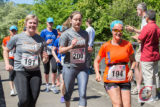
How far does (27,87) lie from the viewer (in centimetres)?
500

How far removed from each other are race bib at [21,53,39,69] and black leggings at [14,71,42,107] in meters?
0.13

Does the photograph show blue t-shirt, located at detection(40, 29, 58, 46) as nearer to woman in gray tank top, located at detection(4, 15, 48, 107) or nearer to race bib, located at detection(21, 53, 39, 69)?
woman in gray tank top, located at detection(4, 15, 48, 107)

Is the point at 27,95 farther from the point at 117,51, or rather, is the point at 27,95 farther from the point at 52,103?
the point at 52,103

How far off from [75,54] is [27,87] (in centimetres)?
113

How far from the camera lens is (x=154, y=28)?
258 inches

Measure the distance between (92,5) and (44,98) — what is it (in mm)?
19062

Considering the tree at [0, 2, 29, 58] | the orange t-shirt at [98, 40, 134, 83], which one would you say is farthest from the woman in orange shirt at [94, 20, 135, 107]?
the tree at [0, 2, 29, 58]

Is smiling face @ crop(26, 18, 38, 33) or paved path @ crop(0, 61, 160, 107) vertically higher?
smiling face @ crop(26, 18, 38, 33)

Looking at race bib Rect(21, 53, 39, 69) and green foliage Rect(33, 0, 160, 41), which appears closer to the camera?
race bib Rect(21, 53, 39, 69)

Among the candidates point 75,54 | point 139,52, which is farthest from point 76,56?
point 139,52

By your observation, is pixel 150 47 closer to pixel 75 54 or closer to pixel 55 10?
pixel 75 54

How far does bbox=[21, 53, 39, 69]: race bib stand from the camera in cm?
505

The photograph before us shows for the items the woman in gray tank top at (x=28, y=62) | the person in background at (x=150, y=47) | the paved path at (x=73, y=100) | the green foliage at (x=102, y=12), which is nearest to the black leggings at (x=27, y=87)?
the woman in gray tank top at (x=28, y=62)

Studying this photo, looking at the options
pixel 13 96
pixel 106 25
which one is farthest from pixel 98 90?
pixel 106 25
